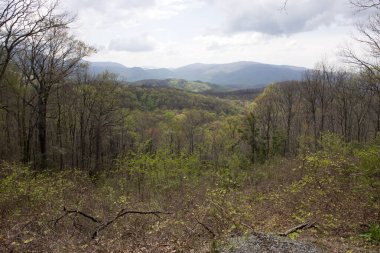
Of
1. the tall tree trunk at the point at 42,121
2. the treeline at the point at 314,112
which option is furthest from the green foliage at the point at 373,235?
the treeline at the point at 314,112

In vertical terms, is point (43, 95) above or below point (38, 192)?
above

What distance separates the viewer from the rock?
25.3 feet

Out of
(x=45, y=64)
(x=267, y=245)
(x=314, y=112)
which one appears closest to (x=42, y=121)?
(x=45, y=64)

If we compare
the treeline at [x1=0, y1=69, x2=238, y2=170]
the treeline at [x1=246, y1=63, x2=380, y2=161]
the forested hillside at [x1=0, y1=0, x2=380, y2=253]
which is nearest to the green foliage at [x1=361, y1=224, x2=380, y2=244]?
the forested hillside at [x1=0, y1=0, x2=380, y2=253]

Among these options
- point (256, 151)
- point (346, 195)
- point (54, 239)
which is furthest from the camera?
point (256, 151)

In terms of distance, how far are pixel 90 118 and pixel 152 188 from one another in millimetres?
12684

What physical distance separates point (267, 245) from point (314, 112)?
32524 mm

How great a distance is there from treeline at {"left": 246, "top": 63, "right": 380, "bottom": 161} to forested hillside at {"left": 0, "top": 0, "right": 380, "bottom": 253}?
0.54 feet

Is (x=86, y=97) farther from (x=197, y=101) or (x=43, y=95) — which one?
(x=197, y=101)

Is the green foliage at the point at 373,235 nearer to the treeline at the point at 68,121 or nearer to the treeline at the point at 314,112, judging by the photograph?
the treeline at the point at 68,121

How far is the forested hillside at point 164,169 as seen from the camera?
30.7 feet

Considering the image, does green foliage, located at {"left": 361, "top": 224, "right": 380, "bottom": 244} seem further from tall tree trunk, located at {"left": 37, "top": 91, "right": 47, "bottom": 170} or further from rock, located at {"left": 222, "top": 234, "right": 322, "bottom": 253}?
tall tree trunk, located at {"left": 37, "top": 91, "right": 47, "bottom": 170}

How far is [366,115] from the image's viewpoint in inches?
1575

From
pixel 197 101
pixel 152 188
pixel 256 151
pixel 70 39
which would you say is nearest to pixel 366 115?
pixel 256 151
